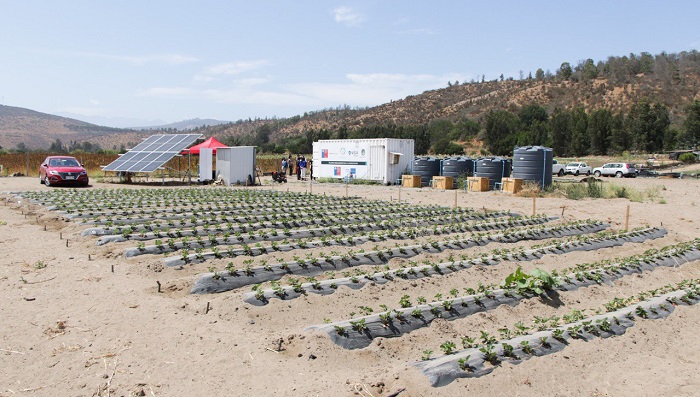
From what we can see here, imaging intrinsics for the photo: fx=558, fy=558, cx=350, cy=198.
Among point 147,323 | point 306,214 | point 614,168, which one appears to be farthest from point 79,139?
point 147,323

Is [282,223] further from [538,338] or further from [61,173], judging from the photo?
[61,173]

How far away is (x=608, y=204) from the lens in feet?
72.5

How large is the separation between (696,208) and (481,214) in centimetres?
1000

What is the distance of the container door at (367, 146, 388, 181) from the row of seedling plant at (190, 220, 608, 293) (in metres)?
18.3

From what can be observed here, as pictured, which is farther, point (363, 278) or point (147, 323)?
point (363, 278)

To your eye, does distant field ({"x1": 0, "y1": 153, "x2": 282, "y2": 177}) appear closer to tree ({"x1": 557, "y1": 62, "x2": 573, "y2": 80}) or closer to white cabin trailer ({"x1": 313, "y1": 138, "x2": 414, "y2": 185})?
white cabin trailer ({"x1": 313, "y1": 138, "x2": 414, "y2": 185})

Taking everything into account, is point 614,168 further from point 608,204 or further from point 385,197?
point 385,197

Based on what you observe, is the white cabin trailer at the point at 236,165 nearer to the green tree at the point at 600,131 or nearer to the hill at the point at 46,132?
the green tree at the point at 600,131

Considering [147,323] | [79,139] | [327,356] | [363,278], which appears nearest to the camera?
[327,356]

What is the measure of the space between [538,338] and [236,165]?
25.5m

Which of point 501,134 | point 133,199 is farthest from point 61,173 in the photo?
point 501,134

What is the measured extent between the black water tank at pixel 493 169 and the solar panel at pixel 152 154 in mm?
16381

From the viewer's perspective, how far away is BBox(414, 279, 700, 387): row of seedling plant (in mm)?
5520

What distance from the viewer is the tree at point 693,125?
55.3 metres
